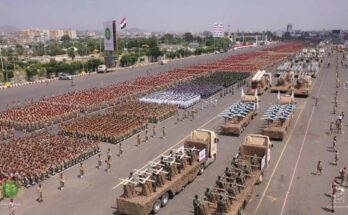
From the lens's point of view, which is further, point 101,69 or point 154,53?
point 154,53

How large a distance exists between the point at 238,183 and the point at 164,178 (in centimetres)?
439

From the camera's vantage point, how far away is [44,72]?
289 ft

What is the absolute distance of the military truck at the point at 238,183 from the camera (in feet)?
59.3

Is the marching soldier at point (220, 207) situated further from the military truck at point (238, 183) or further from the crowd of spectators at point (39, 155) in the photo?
the crowd of spectators at point (39, 155)

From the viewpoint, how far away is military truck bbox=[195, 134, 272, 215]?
1806 centimetres

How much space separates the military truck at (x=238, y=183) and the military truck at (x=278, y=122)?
7.13 meters

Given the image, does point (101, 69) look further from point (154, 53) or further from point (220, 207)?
point (220, 207)

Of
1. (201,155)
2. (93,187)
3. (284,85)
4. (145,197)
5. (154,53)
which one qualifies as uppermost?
(154,53)

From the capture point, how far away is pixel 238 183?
20656mm

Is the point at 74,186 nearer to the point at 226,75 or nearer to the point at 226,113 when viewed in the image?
the point at 226,113

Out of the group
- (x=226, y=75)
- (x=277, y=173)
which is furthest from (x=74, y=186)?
(x=226, y=75)

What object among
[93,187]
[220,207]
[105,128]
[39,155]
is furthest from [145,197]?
[105,128]

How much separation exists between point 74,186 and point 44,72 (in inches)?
2743

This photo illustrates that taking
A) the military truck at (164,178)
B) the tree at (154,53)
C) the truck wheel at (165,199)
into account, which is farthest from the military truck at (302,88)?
the tree at (154,53)
